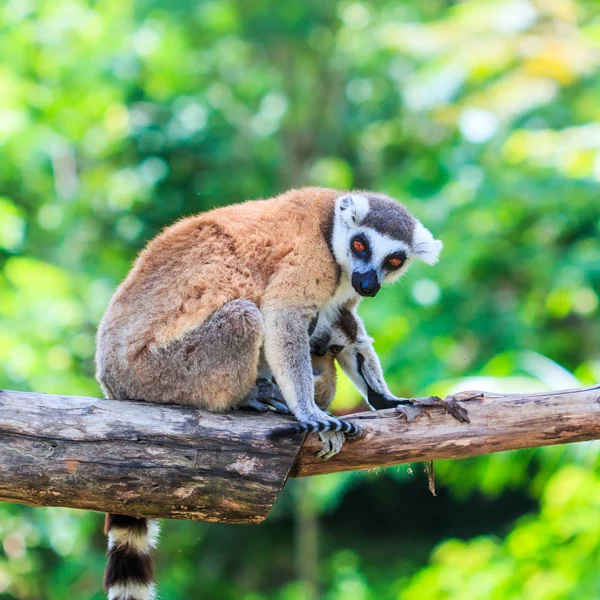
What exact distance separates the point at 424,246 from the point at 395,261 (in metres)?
0.27

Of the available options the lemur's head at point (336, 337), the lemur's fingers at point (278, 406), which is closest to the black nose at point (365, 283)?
the lemur's head at point (336, 337)

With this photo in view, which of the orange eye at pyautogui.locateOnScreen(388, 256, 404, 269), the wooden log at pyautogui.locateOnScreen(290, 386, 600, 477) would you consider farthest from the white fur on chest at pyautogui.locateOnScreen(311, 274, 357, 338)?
the wooden log at pyautogui.locateOnScreen(290, 386, 600, 477)

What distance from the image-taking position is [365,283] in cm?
491

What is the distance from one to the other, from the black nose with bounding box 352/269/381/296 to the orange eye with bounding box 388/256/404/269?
1.22ft

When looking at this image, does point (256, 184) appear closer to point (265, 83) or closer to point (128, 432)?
point (265, 83)

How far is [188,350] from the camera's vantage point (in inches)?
180

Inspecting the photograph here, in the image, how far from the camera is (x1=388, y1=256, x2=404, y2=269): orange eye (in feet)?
17.3

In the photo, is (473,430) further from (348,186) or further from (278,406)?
(348,186)

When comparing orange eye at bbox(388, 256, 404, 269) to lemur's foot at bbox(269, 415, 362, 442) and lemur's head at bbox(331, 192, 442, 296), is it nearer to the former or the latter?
lemur's head at bbox(331, 192, 442, 296)

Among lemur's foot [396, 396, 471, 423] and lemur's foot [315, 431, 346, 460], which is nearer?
lemur's foot [315, 431, 346, 460]

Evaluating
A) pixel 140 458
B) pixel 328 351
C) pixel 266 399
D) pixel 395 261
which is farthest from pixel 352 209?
pixel 140 458

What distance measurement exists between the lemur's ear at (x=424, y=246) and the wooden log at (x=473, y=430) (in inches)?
49.2

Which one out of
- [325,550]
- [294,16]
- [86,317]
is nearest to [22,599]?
[86,317]

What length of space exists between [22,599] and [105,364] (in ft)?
26.6
